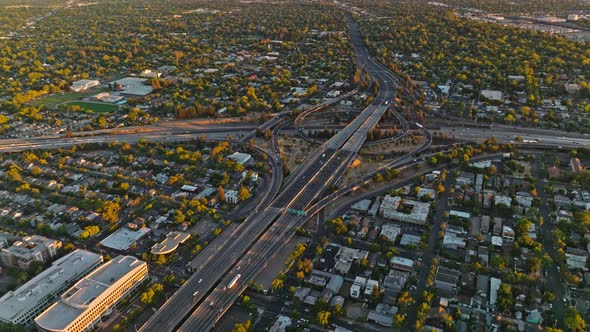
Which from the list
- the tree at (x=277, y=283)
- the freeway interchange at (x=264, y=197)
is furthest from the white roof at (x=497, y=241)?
the tree at (x=277, y=283)

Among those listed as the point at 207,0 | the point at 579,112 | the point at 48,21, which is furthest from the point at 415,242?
the point at 207,0

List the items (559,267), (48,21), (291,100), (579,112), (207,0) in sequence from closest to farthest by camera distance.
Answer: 1. (559,267)
2. (579,112)
3. (291,100)
4. (48,21)
5. (207,0)

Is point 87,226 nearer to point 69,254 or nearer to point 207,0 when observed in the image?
point 69,254

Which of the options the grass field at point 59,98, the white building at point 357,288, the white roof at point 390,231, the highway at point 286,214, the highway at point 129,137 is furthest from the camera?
the grass field at point 59,98

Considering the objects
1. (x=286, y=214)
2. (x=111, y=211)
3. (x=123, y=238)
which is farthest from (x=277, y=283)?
(x=111, y=211)

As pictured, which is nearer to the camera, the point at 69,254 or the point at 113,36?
the point at 69,254

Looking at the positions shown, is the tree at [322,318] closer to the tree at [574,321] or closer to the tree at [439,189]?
the tree at [574,321]
